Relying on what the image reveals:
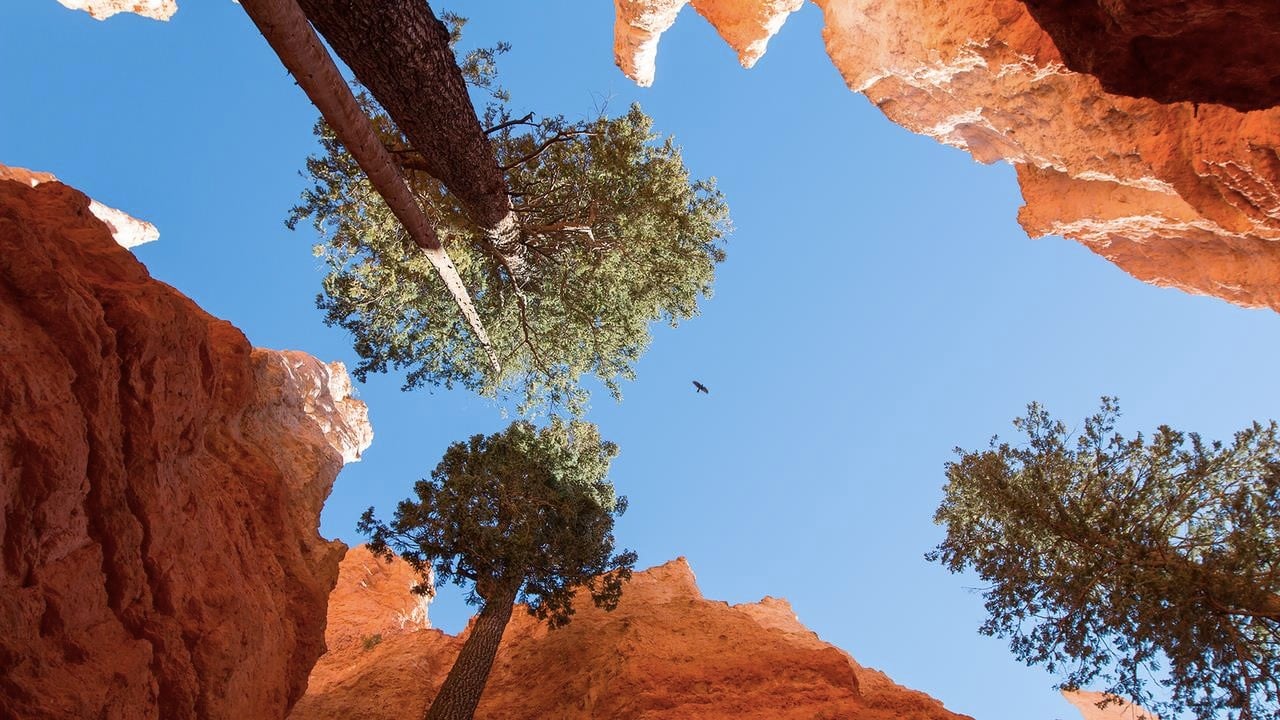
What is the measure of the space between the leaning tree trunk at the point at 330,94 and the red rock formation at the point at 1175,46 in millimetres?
7398

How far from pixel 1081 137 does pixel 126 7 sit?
83.2 ft

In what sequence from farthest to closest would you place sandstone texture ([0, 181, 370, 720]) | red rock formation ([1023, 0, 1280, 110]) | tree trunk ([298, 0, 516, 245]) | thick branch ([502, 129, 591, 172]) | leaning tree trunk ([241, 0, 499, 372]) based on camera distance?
1. thick branch ([502, 129, 591, 172])
2. tree trunk ([298, 0, 516, 245])
3. leaning tree trunk ([241, 0, 499, 372])
4. red rock formation ([1023, 0, 1280, 110])
5. sandstone texture ([0, 181, 370, 720])

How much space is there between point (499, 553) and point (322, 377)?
9739 mm

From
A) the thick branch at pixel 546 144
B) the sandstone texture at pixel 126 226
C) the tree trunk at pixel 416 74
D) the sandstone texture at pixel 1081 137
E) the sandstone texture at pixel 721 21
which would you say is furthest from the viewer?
the sandstone texture at pixel 126 226

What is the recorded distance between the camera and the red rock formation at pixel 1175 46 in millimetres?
5582

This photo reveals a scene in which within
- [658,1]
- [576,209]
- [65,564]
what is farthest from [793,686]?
[658,1]

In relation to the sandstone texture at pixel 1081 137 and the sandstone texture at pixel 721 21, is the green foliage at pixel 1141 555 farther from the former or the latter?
the sandstone texture at pixel 721 21

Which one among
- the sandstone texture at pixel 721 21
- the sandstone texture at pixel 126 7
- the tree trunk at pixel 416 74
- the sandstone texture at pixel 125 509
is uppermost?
the sandstone texture at pixel 721 21

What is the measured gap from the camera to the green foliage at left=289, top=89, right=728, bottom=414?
1232 cm

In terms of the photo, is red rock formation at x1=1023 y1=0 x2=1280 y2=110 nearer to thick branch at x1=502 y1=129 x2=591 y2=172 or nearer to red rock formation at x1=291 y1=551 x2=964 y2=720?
thick branch at x1=502 y1=129 x2=591 y2=172

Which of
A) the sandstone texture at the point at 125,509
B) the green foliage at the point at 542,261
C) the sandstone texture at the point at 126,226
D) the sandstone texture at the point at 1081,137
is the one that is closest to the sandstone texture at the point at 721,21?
the sandstone texture at the point at 1081,137

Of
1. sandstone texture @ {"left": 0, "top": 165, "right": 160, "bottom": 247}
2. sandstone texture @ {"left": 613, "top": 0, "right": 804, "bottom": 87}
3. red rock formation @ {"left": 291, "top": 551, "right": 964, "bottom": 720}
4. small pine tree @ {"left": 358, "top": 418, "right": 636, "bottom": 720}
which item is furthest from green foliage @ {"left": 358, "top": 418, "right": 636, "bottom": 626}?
sandstone texture @ {"left": 0, "top": 165, "right": 160, "bottom": 247}

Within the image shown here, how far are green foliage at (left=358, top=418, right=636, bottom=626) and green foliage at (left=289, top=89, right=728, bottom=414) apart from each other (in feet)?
4.68

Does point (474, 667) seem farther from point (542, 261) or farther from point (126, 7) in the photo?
point (126, 7)
